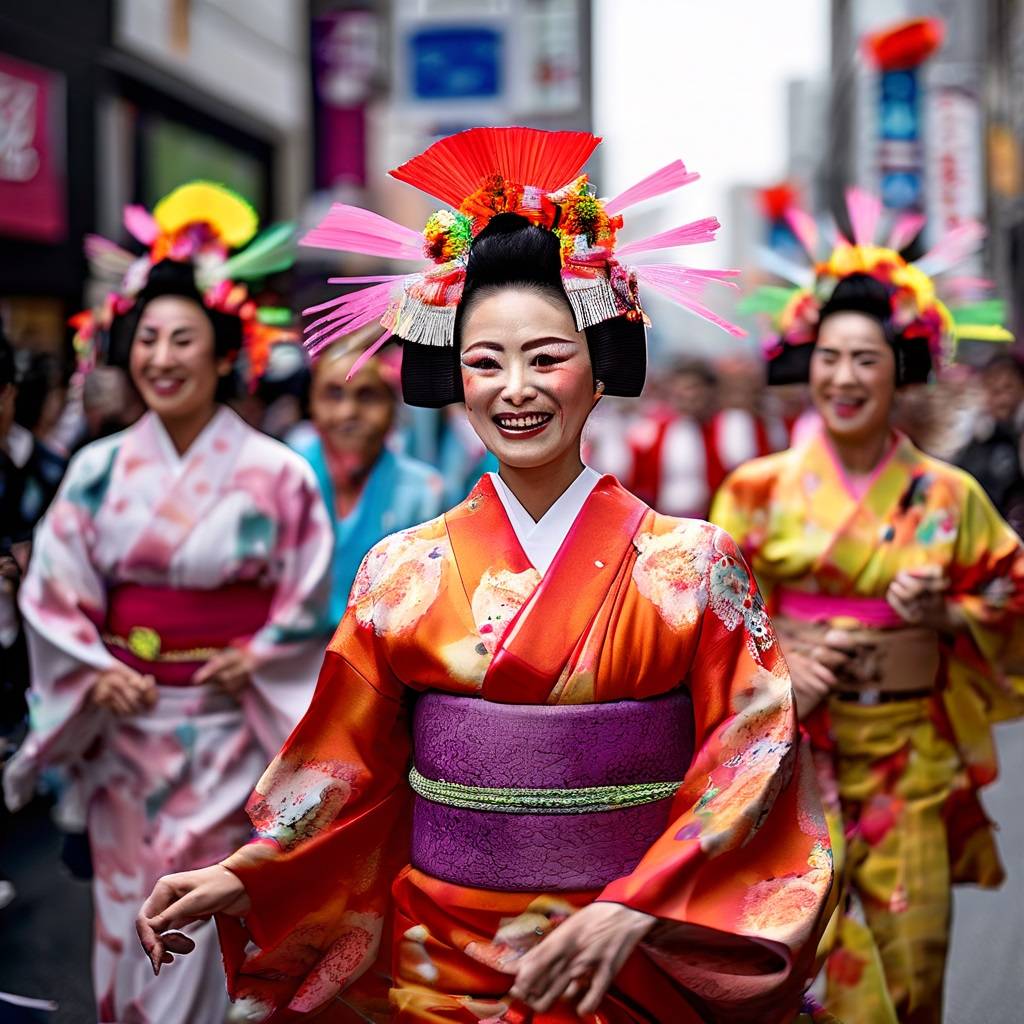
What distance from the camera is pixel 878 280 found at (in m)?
4.52

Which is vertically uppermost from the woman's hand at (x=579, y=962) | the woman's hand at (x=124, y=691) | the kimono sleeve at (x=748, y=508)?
the kimono sleeve at (x=748, y=508)

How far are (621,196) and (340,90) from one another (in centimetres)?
2009

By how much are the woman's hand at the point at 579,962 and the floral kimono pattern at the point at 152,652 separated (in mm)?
2236

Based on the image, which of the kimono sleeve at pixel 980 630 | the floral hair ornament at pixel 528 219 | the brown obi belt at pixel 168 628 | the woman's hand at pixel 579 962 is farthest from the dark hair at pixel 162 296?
the woman's hand at pixel 579 962

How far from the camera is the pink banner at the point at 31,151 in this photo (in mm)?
13719

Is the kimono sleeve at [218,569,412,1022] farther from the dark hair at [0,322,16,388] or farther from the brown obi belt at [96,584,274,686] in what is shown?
the dark hair at [0,322,16,388]

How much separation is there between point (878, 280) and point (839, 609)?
38.6 inches

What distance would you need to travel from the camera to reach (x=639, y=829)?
8.49 ft

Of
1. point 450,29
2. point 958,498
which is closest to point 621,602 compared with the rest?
point 958,498

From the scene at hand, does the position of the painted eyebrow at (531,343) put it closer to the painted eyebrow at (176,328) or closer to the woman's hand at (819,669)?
the woman's hand at (819,669)

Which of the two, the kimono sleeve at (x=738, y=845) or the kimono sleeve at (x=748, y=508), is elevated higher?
the kimono sleeve at (x=748, y=508)

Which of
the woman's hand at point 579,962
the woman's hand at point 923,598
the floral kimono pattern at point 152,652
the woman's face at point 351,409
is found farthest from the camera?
the woman's face at point 351,409

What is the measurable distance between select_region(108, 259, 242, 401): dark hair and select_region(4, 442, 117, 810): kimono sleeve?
41 cm

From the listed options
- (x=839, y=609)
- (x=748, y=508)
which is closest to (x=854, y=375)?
(x=748, y=508)
